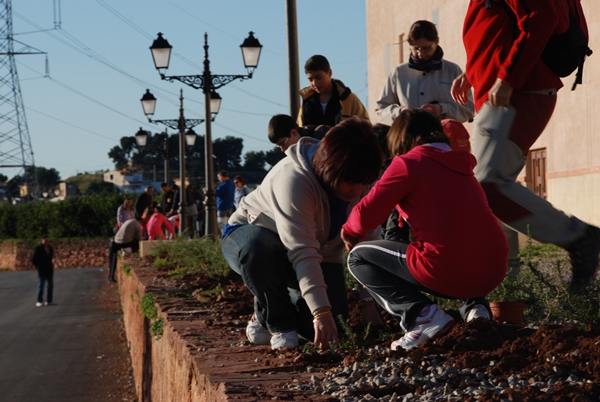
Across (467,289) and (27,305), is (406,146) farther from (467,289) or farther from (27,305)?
(27,305)

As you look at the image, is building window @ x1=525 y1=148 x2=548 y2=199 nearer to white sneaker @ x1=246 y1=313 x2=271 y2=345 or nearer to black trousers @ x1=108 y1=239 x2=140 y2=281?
white sneaker @ x1=246 y1=313 x2=271 y2=345

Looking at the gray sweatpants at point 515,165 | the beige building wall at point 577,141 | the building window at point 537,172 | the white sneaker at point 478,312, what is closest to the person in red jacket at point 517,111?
the gray sweatpants at point 515,165

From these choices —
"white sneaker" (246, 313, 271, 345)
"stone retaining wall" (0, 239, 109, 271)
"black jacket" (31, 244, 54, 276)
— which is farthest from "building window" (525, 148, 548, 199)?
"stone retaining wall" (0, 239, 109, 271)

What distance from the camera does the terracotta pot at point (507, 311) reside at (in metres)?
4.27

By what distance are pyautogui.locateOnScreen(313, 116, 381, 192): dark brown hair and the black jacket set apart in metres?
24.4

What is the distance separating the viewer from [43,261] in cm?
2816

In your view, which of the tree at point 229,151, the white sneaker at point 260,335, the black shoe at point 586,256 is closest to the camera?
the black shoe at point 586,256

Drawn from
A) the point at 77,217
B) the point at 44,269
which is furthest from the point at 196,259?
the point at 77,217

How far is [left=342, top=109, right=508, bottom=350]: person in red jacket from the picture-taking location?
12.6 feet

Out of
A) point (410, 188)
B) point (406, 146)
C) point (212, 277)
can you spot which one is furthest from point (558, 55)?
point (212, 277)

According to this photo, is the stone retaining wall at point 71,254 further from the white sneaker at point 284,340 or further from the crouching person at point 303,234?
the white sneaker at point 284,340

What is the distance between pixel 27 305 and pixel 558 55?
2322 centimetres

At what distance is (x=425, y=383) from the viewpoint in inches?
121

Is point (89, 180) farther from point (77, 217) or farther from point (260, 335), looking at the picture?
point (260, 335)
